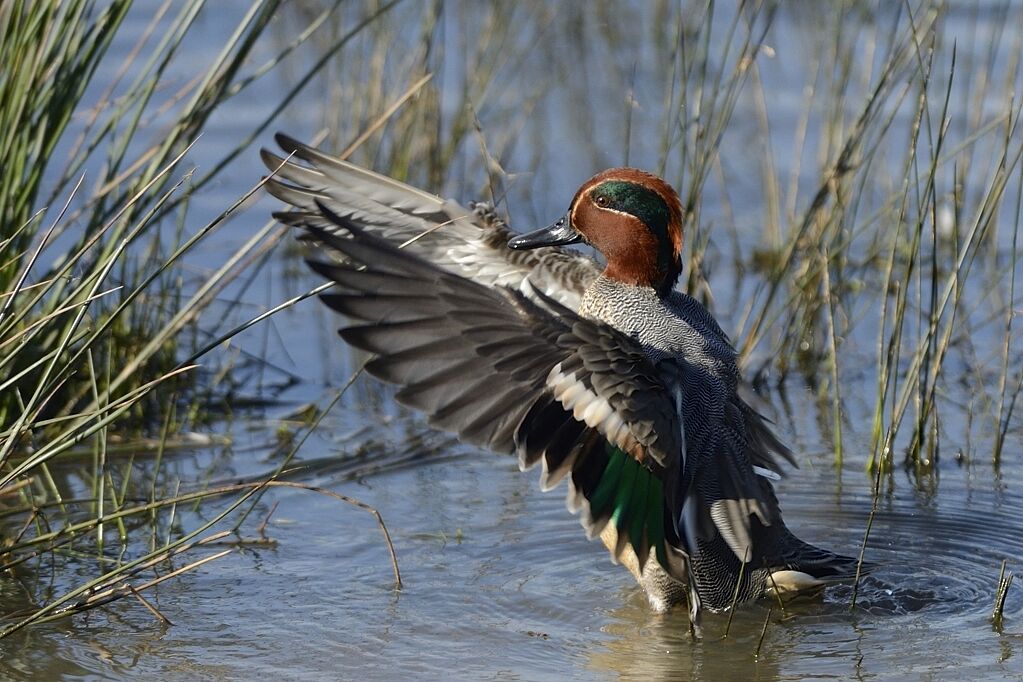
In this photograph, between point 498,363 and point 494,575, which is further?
point 494,575

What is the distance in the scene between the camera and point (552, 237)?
4805 millimetres

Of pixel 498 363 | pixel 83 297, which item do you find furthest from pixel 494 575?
pixel 83 297

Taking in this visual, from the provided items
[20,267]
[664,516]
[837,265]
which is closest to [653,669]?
[664,516]

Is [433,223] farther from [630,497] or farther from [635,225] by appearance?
[630,497]

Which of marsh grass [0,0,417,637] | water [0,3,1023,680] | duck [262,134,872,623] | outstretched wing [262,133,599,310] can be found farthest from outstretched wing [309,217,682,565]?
outstretched wing [262,133,599,310]

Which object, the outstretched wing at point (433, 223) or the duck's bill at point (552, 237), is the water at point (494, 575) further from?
the duck's bill at point (552, 237)

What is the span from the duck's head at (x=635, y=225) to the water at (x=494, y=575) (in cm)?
89

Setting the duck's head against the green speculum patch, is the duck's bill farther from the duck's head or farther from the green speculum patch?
the green speculum patch

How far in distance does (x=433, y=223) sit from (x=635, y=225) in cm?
78

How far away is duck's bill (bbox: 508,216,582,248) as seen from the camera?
4.78 meters

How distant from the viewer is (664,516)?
418 cm

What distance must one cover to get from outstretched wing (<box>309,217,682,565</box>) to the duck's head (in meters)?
0.66

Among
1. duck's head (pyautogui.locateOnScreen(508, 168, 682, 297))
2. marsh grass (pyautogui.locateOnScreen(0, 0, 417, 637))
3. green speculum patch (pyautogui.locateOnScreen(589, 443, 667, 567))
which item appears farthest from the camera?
duck's head (pyautogui.locateOnScreen(508, 168, 682, 297))

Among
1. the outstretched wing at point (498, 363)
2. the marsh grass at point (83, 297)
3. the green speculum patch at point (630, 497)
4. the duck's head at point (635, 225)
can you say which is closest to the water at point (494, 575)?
the marsh grass at point (83, 297)
